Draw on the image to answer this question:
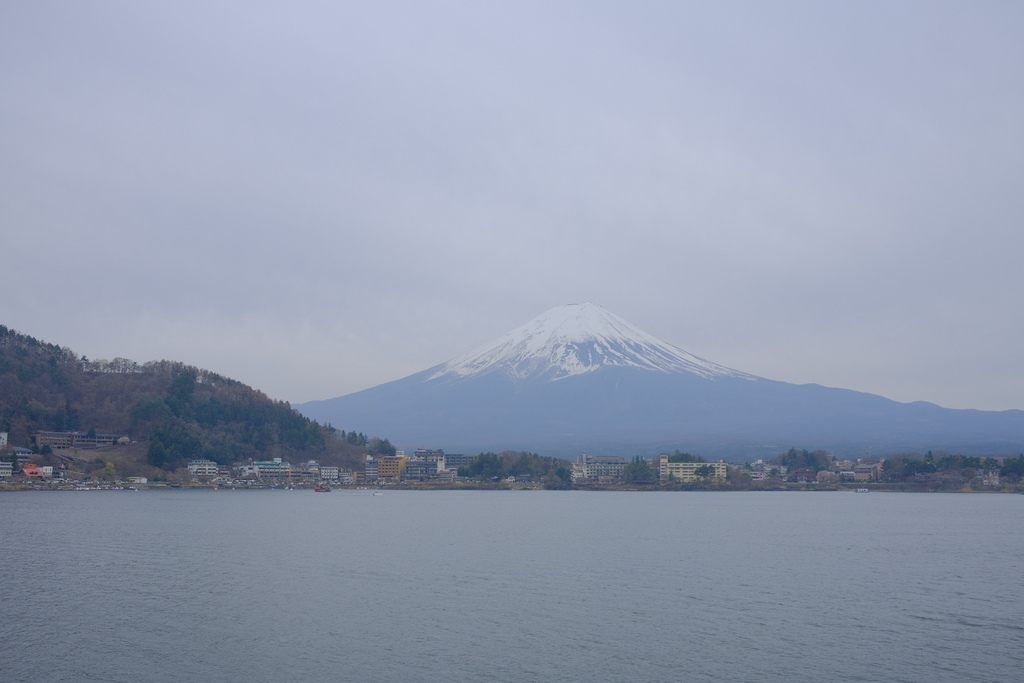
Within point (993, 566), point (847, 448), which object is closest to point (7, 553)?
point (993, 566)

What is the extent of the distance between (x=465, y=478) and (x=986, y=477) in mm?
45766

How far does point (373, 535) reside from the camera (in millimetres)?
31047

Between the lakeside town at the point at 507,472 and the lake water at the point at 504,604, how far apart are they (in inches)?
1318

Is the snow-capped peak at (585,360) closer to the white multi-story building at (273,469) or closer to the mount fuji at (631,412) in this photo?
the mount fuji at (631,412)

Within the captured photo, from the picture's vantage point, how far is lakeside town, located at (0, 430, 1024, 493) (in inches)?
2493

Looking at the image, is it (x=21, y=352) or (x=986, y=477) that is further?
(x=21, y=352)

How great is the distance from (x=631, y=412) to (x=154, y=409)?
109793 millimetres

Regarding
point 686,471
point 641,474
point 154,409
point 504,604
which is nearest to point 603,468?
point 641,474

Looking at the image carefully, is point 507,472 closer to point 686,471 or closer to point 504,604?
point 686,471

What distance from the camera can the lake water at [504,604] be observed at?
12922mm

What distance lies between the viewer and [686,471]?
78312 millimetres

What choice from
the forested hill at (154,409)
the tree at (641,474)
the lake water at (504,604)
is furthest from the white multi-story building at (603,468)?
the lake water at (504,604)

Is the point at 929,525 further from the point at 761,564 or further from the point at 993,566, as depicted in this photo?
the point at 761,564

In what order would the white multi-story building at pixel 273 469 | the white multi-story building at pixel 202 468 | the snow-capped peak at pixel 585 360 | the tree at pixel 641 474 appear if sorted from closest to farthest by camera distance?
the white multi-story building at pixel 202 468 < the white multi-story building at pixel 273 469 < the tree at pixel 641 474 < the snow-capped peak at pixel 585 360
